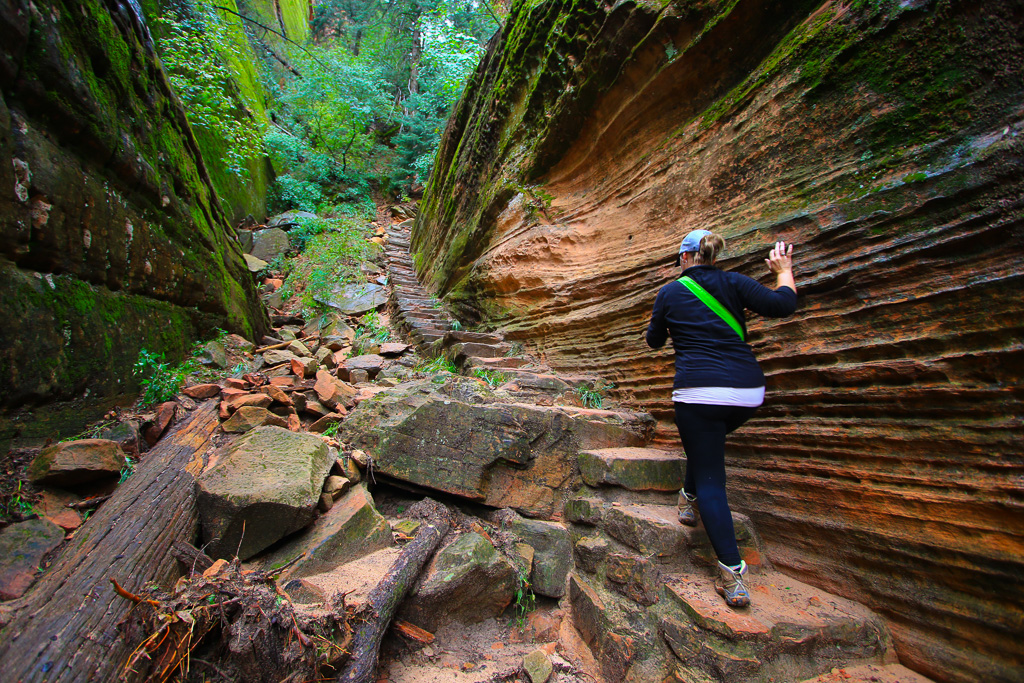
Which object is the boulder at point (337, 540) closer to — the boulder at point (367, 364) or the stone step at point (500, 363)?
the stone step at point (500, 363)

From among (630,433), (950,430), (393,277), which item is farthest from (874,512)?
(393,277)

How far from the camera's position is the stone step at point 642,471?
2895 mm

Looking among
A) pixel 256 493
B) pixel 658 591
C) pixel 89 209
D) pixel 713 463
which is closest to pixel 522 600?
pixel 658 591

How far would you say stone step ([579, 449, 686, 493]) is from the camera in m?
2.89

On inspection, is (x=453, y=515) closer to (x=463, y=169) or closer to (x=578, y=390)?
(x=578, y=390)

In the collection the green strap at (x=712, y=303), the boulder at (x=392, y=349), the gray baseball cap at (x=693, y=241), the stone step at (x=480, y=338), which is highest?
the gray baseball cap at (x=693, y=241)


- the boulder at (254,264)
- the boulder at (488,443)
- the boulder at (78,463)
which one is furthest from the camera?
the boulder at (254,264)

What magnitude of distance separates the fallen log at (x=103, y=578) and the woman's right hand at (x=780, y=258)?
12.0 ft

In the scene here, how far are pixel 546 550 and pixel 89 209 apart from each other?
4.19 metres

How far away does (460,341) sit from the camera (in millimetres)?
5355

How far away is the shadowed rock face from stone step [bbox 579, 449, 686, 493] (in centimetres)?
36

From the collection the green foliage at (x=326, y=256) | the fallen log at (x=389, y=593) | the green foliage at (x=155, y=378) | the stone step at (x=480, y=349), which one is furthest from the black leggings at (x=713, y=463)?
the green foliage at (x=326, y=256)

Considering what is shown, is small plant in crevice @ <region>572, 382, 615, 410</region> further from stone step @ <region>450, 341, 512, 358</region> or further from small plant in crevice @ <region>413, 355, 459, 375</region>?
small plant in crevice @ <region>413, 355, 459, 375</region>

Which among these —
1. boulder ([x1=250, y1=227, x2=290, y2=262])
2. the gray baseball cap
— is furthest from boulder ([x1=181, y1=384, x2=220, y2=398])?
boulder ([x1=250, y1=227, x2=290, y2=262])
